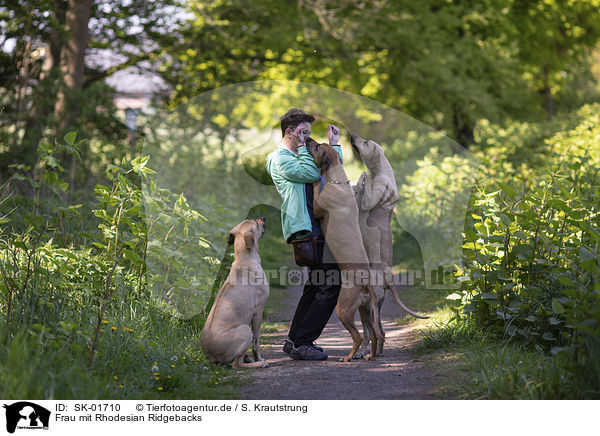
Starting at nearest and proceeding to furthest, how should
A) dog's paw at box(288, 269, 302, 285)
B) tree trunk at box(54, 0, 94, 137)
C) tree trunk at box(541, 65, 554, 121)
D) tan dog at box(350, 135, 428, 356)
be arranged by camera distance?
tan dog at box(350, 135, 428, 356), dog's paw at box(288, 269, 302, 285), tree trunk at box(54, 0, 94, 137), tree trunk at box(541, 65, 554, 121)

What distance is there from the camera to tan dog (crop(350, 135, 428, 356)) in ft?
19.0

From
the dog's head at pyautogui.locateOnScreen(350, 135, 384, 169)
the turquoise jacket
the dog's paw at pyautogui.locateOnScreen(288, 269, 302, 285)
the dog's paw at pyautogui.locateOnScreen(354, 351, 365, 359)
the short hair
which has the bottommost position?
the dog's paw at pyautogui.locateOnScreen(354, 351, 365, 359)

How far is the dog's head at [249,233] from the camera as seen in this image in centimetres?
557

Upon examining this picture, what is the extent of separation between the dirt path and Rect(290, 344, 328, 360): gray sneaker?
0.07 meters

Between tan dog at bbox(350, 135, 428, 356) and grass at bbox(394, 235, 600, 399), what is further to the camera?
tan dog at bbox(350, 135, 428, 356)

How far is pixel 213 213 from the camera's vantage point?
7.70 metres

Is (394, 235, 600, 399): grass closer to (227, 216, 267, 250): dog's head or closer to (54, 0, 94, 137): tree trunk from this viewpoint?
(227, 216, 267, 250): dog's head

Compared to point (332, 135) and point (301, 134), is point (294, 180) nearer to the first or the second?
point (301, 134)

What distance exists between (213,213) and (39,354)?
367 centimetres

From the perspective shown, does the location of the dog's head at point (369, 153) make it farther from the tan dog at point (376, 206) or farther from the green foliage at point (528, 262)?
the green foliage at point (528, 262)

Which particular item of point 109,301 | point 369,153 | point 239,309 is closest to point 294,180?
point 369,153

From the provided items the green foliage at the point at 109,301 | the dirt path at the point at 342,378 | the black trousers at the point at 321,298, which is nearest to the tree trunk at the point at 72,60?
the green foliage at the point at 109,301

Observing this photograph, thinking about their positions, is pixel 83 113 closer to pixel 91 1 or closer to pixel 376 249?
pixel 91 1
